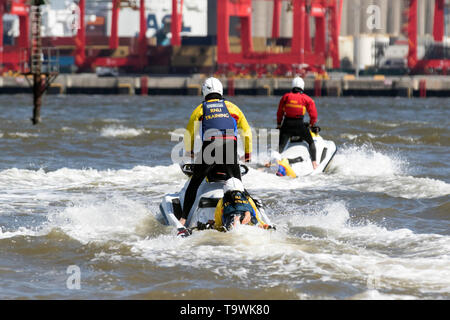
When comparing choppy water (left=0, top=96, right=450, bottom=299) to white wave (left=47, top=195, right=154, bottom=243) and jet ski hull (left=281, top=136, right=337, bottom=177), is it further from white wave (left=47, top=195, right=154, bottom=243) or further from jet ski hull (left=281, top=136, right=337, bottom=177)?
jet ski hull (left=281, top=136, right=337, bottom=177)

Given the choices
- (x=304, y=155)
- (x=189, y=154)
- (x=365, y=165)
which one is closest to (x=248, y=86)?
(x=365, y=165)

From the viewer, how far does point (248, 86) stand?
6906cm

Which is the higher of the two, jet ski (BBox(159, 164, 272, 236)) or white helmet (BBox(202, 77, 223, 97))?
white helmet (BBox(202, 77, 223, 97))

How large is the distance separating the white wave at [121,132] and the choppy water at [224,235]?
5381 mm

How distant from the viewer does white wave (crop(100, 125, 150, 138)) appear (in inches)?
1080

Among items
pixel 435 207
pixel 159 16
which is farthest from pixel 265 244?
pixel 159 16

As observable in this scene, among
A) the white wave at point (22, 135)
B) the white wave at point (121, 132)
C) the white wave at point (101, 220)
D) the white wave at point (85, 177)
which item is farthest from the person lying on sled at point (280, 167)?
the white wave at point (22, 135)

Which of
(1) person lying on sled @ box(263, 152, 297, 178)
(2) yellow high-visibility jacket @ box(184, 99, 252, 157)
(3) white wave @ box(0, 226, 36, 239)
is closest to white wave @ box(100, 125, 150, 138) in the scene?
(1) person lying on sled @ box(263, 152, 297, 178)

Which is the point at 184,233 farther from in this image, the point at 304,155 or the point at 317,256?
the point at 304,155

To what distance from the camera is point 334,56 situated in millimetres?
82125

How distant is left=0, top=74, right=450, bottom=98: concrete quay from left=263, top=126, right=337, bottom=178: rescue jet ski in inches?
1981

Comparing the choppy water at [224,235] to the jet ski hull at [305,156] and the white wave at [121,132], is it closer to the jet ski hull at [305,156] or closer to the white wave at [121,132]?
the jet ski hull at [305,156]
